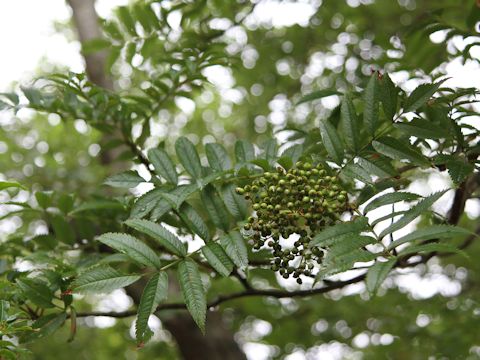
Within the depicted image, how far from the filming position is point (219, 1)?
257cm

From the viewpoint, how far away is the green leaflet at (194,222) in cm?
160

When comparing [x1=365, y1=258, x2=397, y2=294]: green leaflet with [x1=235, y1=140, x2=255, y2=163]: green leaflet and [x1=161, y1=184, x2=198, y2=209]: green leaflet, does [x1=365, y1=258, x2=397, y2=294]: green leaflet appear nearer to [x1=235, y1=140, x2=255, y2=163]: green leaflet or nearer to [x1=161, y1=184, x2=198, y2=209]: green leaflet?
[x1=161, y1=184, x2=198, y2=209]: green leaflet

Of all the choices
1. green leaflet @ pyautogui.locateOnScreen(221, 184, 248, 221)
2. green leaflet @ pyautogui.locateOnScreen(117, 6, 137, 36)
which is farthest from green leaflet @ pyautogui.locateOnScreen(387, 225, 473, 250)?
green leaflet @ pyautogui.locateOnScreen(117, 6, 137, 36)

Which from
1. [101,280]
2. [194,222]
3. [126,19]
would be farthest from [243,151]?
[126,19]

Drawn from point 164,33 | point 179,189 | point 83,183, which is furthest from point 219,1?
point 83,183

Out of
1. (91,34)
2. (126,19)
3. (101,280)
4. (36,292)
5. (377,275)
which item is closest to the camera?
(377,275)

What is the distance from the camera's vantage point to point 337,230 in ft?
4.54

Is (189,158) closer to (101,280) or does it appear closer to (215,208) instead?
(215,208)

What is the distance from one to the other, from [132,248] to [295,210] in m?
0.44

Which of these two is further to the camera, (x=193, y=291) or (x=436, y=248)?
(x=193, y=291)

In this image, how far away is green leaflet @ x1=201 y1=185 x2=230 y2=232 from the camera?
1670 millimetres

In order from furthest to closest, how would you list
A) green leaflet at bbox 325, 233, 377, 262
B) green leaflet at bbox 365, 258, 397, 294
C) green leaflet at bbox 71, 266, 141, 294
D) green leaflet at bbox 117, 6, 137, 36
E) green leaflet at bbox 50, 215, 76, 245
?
green leaflet at bbox 117, 6, 137, 36 < green leaflet at bbox 50, 215, 76, 245 < green leaflet at bbox 71, 266, 141, 294 < green leaflet at bbox 325, 233, 377, 262 < green leaflet at bbox 365, 258, 397, 294

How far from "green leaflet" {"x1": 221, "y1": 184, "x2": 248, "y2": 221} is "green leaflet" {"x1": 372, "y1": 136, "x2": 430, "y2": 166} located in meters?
0.42

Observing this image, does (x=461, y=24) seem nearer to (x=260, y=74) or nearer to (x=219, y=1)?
(x=219, y=1)
